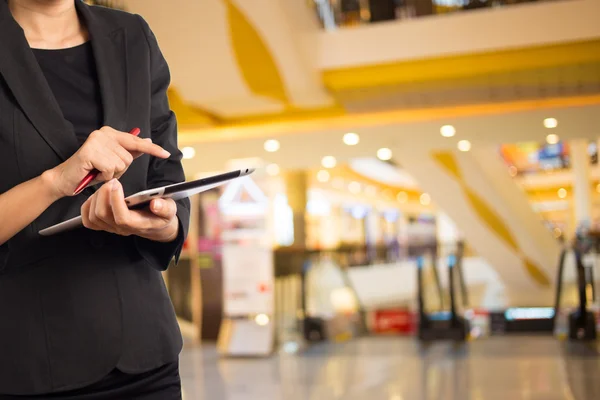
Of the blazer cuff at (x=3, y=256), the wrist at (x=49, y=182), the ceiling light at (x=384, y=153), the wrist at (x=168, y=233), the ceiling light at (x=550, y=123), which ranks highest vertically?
the ceiling light at (x=550, y=123)

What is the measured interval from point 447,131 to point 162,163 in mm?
8098

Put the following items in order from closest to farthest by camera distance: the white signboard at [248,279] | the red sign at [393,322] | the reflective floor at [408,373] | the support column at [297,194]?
the reflective floor at [408,373] → the white signboard at [248,279] → the red sign at [393,322] → the support column at [297,194]

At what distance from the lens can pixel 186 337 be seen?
11828 mm

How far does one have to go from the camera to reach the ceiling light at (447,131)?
28.1ft

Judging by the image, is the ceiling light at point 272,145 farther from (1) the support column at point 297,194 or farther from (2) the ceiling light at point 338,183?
(2) the ceiling light at point 338,183

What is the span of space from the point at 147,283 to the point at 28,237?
155 millimetres

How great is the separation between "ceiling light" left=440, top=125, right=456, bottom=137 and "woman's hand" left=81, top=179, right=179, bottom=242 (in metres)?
8.02

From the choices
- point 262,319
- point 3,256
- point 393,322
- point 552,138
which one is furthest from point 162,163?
point 393,322

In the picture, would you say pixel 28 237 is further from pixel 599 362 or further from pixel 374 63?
pixel 599 362

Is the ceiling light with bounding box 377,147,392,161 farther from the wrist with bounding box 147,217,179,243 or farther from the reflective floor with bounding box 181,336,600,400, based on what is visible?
the wrist with bounding box 147,217,179,243

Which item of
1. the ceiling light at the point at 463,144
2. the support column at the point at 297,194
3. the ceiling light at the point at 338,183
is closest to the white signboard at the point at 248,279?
the ceiling light at the point at 463,144

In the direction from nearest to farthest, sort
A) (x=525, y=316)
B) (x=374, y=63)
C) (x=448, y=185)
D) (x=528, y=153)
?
(x=374, y=63), (x=525, y=316), (x=448, y=185), (x=528, y=153)

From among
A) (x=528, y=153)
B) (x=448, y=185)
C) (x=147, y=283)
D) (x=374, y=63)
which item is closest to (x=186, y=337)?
(x=448, y=185)

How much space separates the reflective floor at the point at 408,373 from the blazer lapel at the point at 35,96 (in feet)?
17.9
